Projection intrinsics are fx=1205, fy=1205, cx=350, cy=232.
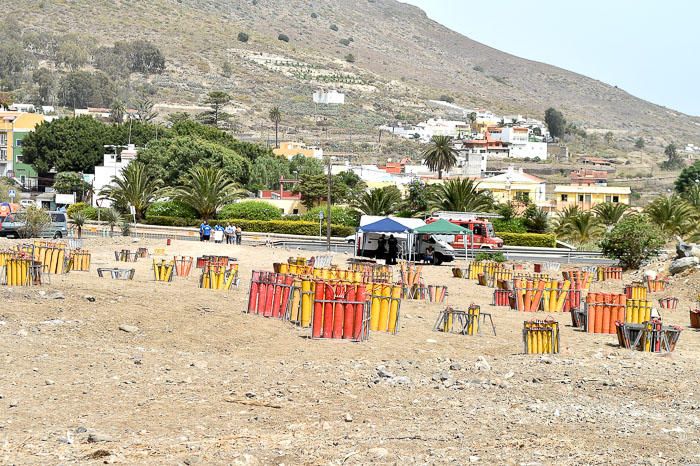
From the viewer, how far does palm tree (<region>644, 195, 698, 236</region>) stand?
54.8 metres

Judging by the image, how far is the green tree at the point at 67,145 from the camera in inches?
3575

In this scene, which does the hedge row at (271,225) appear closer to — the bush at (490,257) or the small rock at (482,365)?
the bush at (490,257)

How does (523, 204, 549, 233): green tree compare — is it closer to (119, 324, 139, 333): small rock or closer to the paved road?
the paved road

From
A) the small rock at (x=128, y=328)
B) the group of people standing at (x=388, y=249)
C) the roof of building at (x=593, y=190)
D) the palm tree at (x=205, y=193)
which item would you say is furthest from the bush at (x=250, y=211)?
the small rock at (x=128, y=328)

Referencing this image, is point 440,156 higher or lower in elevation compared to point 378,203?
higher

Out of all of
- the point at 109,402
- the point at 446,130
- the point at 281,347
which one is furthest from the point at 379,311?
the point at 446,130

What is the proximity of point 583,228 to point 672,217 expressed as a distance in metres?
5.05

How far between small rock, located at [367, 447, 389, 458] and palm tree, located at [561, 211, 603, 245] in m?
48.7

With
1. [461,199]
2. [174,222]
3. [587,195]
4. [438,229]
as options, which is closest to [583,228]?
[461,199]

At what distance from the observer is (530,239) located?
55781 mm

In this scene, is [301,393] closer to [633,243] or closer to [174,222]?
[633,243]

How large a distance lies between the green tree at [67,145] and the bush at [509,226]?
40.5 m

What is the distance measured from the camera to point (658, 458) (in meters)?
11.0

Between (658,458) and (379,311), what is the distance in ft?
29.5
